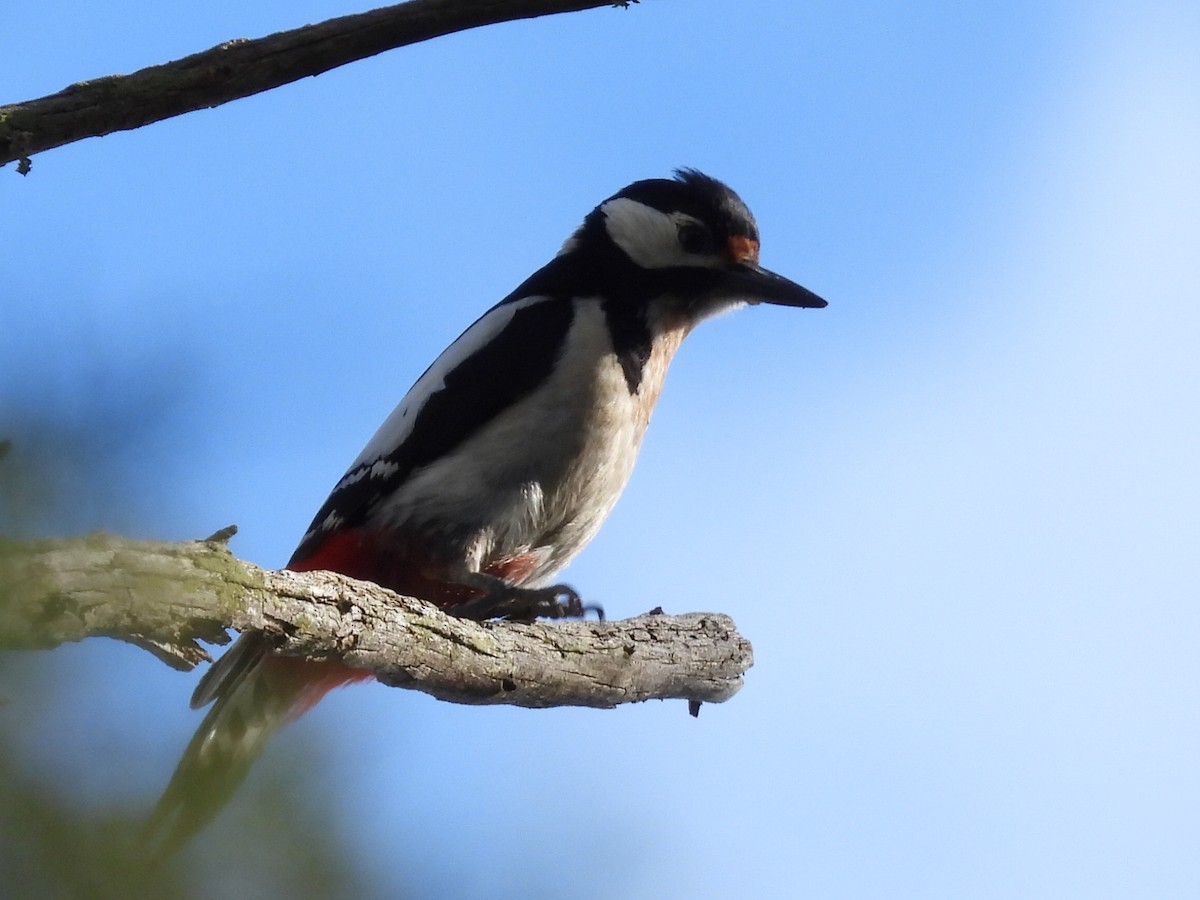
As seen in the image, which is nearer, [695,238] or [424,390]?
[424,390]


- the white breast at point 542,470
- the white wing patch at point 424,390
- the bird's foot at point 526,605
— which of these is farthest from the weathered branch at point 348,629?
the white wing patch at point 424,390

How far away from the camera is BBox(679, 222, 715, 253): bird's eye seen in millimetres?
4789

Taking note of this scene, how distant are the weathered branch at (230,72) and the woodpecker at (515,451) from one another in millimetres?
1568

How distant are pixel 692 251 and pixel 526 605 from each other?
1.56 m

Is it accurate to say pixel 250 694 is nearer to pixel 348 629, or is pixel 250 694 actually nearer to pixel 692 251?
pixel 348 629

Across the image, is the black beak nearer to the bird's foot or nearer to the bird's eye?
the bird's eye

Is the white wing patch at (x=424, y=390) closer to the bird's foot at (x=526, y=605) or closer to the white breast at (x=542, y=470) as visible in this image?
the white breast at (x=542, y=470)

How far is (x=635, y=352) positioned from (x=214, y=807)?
124 inches

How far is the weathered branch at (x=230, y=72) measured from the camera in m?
2.65

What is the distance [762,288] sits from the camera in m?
4.77

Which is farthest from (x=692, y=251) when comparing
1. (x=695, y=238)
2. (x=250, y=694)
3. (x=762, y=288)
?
(x=250, y=694)

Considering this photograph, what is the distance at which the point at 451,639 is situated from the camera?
320cm

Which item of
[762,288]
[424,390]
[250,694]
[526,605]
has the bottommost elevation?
[250,694]

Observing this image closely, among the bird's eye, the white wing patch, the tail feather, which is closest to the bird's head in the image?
the bird's eye
